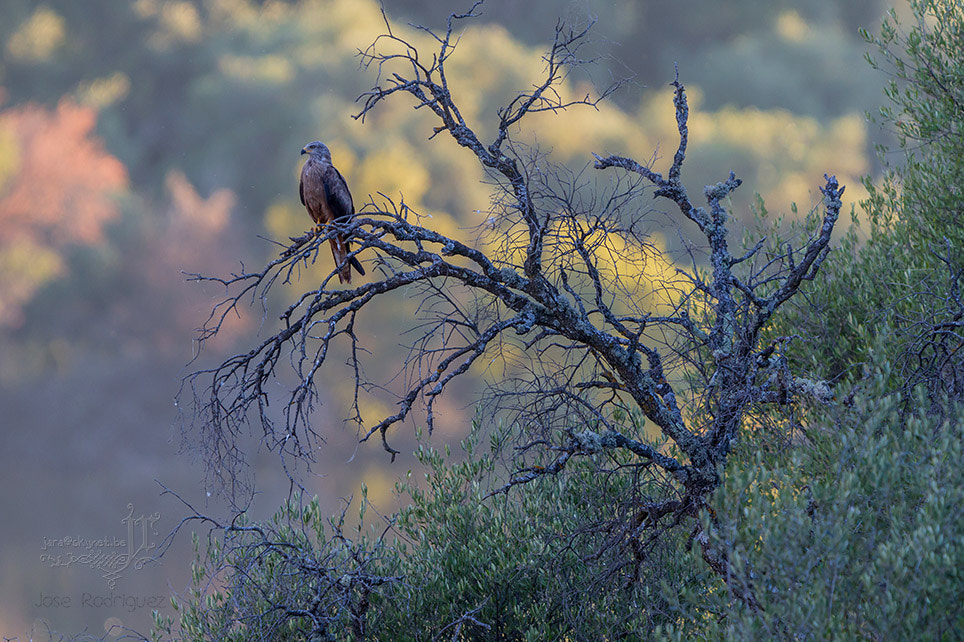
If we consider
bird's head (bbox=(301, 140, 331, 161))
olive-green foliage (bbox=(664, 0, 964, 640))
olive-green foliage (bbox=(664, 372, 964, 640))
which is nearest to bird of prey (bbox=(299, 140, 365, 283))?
bird's head (bbox=(301, 140, 331, 161))

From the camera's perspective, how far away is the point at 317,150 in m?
12.1

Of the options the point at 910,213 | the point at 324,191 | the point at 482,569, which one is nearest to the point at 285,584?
the point at 482,569

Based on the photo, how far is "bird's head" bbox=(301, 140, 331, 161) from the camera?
1198 centimetres

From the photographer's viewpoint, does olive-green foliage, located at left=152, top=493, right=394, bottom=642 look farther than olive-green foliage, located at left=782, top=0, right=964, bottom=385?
No

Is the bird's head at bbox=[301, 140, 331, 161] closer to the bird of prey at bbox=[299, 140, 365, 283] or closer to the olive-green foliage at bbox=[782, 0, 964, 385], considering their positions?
→ the bird of prey at bbox=[299, 140, 365, 283]

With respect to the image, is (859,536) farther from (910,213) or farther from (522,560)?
(910,213)

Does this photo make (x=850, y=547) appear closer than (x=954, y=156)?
Yes

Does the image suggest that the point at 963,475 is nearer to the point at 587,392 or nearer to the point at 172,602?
the point at 587,392

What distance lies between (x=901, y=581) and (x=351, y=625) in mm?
5687

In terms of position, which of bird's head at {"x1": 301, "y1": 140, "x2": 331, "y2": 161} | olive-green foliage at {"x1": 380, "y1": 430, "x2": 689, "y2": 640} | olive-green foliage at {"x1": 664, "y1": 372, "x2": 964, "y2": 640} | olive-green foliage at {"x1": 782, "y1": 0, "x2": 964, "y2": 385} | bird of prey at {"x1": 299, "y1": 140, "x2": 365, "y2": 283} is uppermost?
bird's head at {"x1": 301, "y1": 140, "x2": 331, "y2": 161}

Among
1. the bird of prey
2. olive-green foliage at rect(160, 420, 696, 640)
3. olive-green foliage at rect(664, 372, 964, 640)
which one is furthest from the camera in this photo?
the bird of prey

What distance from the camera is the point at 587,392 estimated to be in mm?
7820

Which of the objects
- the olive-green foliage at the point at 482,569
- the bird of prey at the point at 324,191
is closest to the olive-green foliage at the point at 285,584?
the olive-green foliage at the point at 482,569

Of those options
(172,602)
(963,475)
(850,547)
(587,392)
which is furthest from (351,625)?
(963,475)
